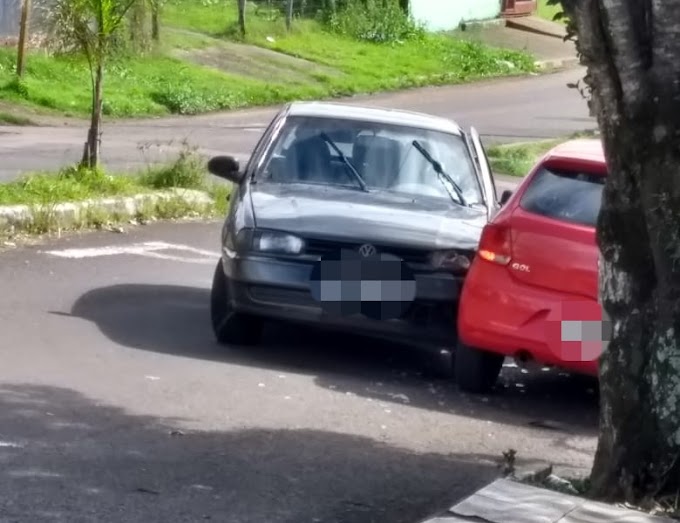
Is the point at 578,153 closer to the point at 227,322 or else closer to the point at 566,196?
the point at 566,196

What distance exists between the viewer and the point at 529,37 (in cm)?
4522

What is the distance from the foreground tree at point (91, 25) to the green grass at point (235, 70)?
864 cm

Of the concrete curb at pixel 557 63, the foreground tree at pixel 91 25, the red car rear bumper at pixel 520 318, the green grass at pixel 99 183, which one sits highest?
the concrete curb at pixel 557 63

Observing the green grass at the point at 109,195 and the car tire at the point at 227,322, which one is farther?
the green grass at the point at 109,195

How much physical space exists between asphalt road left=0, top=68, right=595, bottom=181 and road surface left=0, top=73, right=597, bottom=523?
248 inches

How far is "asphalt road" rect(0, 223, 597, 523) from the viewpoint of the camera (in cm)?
648

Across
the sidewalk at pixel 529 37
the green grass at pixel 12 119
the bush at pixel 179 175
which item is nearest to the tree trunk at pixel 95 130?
the bush at pixel 179 175

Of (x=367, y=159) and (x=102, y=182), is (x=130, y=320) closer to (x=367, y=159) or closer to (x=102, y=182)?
(x=367, y=159)

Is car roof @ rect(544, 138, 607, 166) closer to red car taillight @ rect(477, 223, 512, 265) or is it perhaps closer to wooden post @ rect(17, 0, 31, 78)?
red car taillight @ rect(477, 223, 512, 265)

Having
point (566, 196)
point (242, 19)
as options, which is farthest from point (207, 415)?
point (242, 19)

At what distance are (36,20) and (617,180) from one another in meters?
10.3

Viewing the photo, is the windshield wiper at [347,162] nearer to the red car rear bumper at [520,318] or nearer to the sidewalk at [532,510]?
the red car rear bumper at [520,318]

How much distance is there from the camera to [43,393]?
26.4ft

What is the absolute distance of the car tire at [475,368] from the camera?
9.02 m
